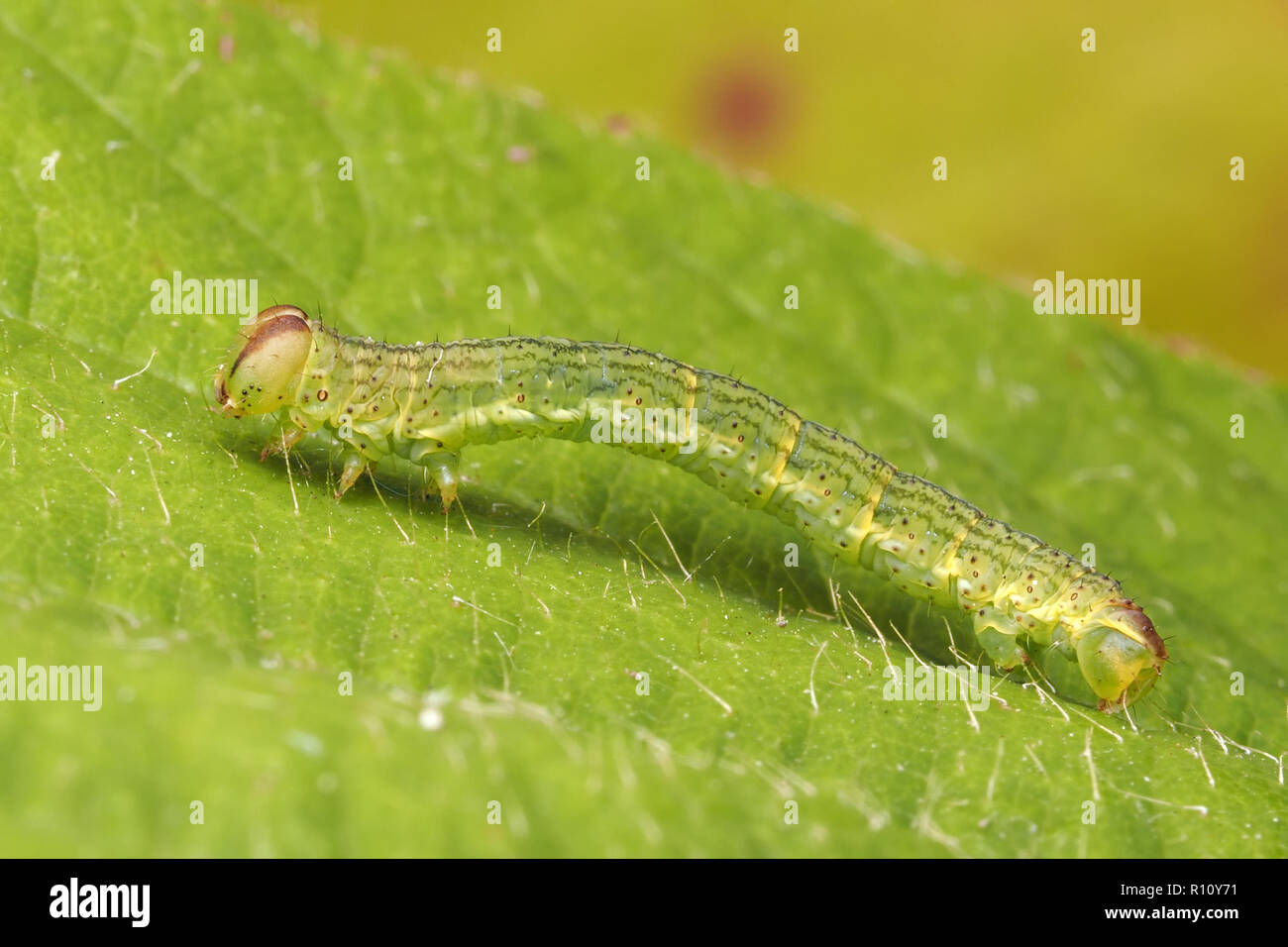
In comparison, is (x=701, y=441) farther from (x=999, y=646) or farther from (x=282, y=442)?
(x=282, y=442)

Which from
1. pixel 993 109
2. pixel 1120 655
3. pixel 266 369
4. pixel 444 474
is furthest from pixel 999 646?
pixel 993 109

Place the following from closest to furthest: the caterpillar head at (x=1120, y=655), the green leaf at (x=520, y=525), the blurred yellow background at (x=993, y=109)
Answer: the green leaf at (x=520, y=525)
the caterpillar head at (x=1120, y=655)
the blurred yellow background at (x=993, y=109)

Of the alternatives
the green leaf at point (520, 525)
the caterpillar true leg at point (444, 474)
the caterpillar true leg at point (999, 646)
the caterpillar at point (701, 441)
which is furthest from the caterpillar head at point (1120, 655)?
the caterpillar true leg at point (444, 474)

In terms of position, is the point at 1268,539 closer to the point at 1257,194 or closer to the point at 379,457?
the point at 1257,194

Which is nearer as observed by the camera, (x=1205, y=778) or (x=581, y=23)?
(x=1205, y=778)

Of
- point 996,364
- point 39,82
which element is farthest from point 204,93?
point 996,364

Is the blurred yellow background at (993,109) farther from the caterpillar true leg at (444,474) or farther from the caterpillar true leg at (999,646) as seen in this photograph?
the caterpillar true leg at (444,474)
